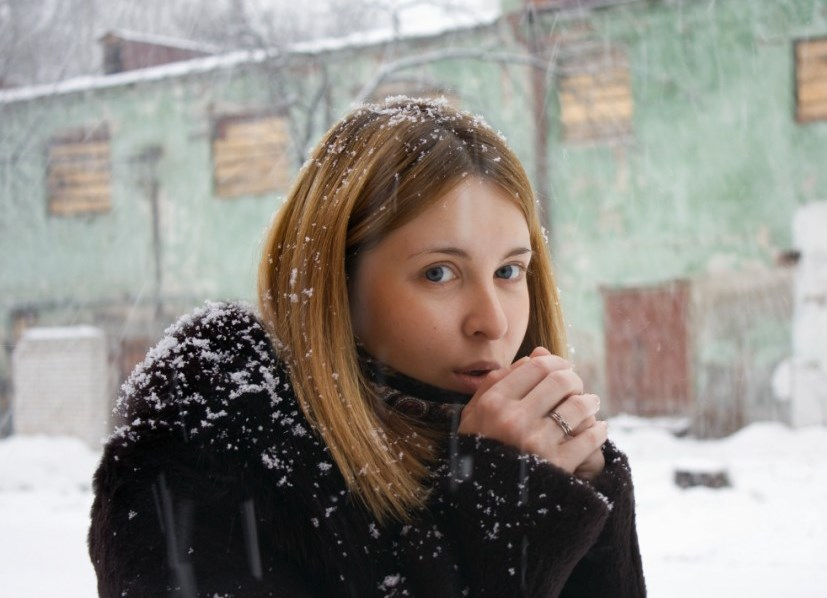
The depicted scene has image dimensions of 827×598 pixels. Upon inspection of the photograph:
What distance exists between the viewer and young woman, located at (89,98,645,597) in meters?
0.92

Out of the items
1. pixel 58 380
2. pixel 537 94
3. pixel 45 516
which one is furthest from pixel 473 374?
pixel 58 380

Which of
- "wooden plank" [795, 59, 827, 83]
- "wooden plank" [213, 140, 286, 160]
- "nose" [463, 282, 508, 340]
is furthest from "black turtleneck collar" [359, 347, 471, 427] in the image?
"wooden plank" [795, 59, 827, 83]

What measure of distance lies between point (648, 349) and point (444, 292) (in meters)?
9.33

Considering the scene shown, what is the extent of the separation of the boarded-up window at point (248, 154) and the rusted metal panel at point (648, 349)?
464 centimetres

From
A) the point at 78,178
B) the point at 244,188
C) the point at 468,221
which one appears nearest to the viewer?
the point at 468,221

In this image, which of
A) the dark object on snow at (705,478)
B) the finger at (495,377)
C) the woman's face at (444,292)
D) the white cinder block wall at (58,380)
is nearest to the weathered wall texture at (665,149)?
the white cinder block wall at (58,380)

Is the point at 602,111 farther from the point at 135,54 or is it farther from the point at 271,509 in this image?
the point at 271,509

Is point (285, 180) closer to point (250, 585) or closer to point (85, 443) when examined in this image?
point (85, 443)

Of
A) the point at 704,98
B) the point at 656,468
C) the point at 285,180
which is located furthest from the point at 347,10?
the point at 656,468

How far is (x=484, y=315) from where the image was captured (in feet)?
3.43

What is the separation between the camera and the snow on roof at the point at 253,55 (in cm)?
768

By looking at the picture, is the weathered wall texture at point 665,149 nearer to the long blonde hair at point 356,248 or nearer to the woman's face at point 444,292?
the long blonde hair at point 356,248

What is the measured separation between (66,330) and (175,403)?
11.2 meters

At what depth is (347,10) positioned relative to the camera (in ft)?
24.8
